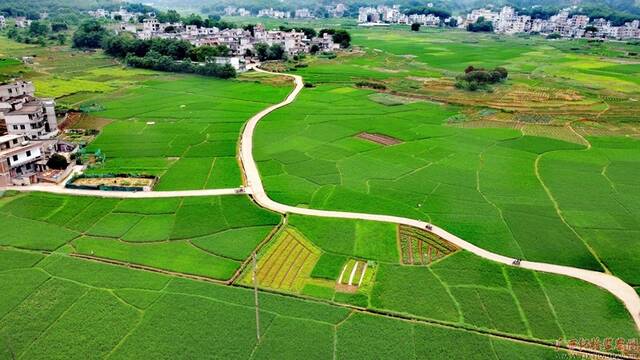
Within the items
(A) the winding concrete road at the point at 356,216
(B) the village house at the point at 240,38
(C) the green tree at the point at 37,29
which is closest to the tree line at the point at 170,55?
(B) the village house at the point at 240,38

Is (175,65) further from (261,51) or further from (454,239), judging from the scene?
(454,239)

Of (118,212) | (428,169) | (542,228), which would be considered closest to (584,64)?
(428,169)

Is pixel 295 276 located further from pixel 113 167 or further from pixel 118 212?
pixel 113 167

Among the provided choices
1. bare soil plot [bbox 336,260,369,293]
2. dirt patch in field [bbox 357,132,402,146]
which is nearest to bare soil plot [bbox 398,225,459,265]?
bare soil plot [bbox 336,260,369,293]

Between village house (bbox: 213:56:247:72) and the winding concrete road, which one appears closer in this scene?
the winding concrete road

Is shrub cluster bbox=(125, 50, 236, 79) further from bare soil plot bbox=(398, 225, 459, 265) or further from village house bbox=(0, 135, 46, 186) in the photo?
bare soil plot bbox=(398, 225, 459, 265)

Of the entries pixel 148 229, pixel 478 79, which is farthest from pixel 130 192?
pixel 478 79
